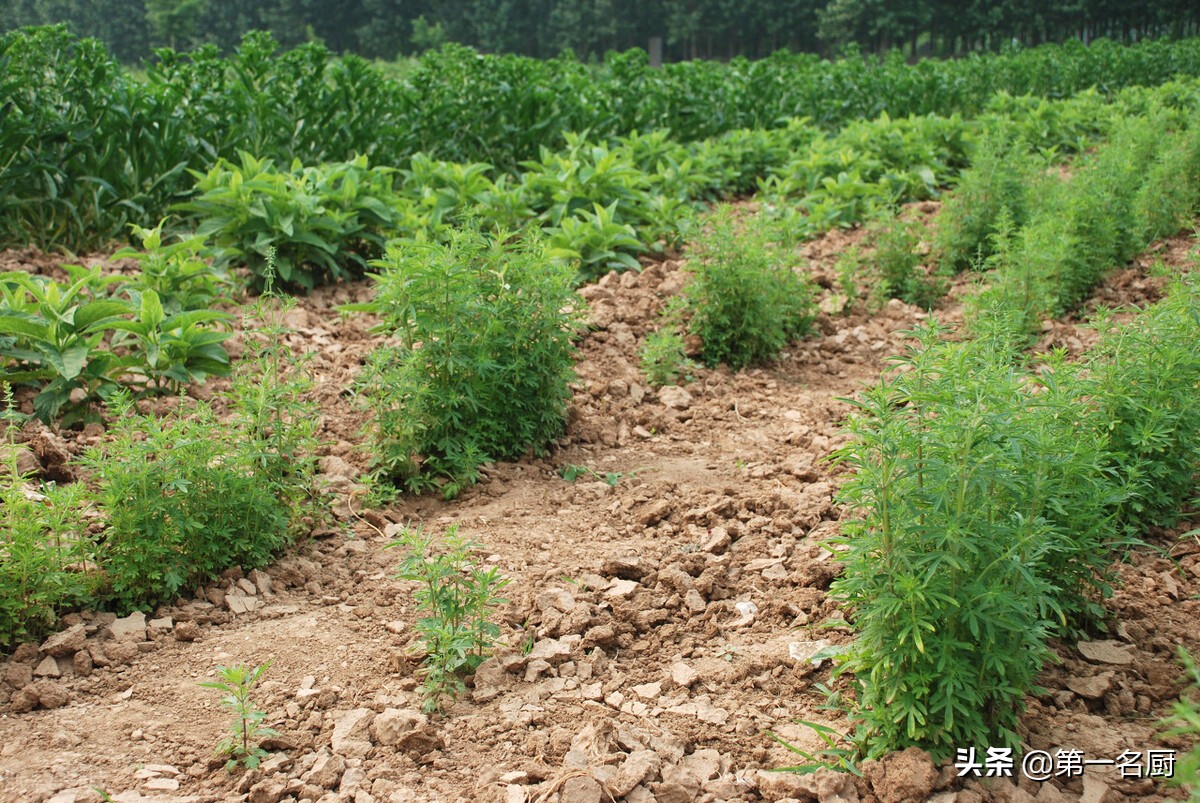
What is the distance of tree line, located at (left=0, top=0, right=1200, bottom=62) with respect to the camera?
4381 centimetres

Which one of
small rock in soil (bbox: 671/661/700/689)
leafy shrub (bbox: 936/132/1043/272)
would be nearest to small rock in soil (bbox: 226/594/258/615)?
small rock in soil (bbox: 671/661/700/689)

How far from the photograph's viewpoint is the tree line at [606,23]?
43.8 metres

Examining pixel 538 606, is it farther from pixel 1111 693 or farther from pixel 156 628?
pixel 1111 693

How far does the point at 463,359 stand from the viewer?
4.26 metres

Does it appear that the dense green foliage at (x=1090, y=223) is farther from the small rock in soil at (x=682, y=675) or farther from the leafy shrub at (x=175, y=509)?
the leafy shrub at (x=175, y=509)

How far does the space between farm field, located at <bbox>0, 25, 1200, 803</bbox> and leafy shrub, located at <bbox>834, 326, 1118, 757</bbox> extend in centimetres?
1

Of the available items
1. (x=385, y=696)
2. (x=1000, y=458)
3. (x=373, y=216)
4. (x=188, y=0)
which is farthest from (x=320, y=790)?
(x=188, y=0)

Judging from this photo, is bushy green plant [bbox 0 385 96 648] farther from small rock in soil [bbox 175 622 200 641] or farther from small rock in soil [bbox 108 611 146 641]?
small rock in soil [bbox 175 622 200 641]

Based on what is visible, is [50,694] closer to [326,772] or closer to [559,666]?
[326,772]

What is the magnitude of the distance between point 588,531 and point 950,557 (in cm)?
185

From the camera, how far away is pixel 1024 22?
43312mm

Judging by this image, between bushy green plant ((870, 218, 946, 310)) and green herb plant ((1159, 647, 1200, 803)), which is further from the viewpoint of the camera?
bushy green plant ((870, 218, 946, 310))

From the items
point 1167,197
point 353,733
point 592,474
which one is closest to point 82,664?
point 353,733

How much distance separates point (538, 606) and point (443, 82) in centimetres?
763
